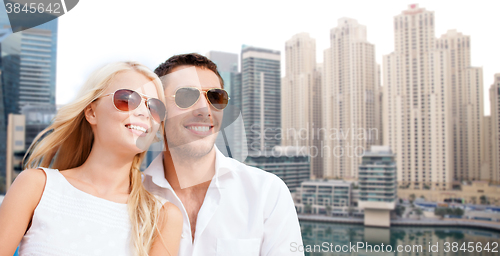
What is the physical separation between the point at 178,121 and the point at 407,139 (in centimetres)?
2482

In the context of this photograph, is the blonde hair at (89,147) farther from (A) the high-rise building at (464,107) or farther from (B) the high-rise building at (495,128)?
(A) the high-rise building at (464,107)

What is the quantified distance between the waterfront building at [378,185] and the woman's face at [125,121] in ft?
73.9

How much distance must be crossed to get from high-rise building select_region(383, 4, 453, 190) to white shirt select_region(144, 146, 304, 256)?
24.0 m

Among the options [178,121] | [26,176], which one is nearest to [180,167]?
[178,121]

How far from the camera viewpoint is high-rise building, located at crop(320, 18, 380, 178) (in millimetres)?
24891

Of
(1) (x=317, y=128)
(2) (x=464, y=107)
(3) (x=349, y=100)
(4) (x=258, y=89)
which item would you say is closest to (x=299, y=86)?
(1) (x=317, y=128)

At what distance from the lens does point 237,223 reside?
0.99 m

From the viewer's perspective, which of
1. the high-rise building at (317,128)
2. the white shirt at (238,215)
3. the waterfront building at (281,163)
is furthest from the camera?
the high-rise building at (317,128)

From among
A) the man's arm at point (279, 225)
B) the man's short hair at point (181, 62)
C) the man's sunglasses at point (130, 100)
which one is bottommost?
the man's arm at point (279, 225)

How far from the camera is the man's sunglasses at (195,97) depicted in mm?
951

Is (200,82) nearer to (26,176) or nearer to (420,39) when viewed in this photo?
(26,176)

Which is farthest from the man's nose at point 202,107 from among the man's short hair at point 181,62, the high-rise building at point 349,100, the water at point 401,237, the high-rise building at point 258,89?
the high-rise building at point 349,100

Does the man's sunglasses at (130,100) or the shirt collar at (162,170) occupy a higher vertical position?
the man's sunglasses at (130,100)

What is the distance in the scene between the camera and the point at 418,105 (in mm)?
23109
